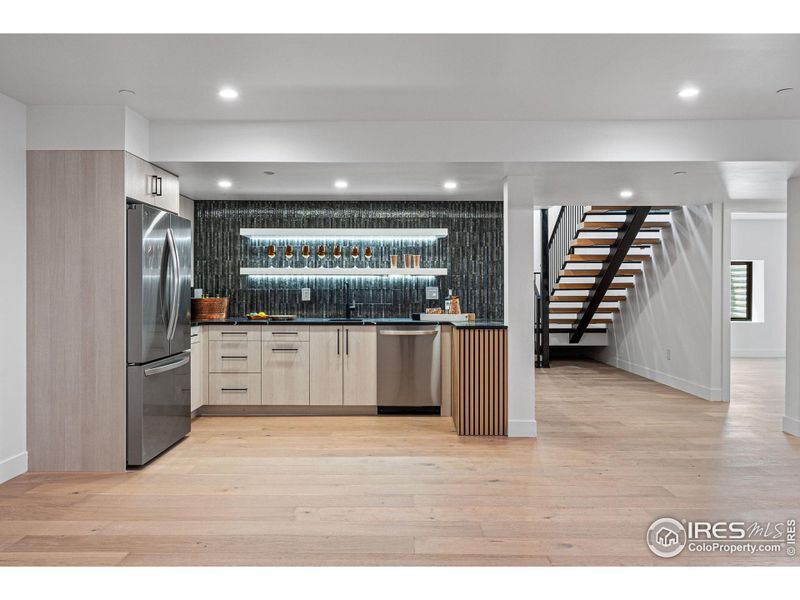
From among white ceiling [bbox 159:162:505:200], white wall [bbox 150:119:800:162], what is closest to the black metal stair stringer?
white ceiling [bbox 159:162:505:200]

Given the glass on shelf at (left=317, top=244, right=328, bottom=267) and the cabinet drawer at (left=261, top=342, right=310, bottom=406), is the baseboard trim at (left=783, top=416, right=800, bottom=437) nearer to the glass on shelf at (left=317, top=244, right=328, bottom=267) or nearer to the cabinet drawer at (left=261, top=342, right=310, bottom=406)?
the cabinet drawer at (left=261, top=342, right=310, bottom=406)

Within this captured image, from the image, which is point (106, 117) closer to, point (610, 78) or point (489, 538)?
point (610, 78)

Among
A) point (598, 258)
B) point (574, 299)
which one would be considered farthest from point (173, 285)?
point (574, 299)

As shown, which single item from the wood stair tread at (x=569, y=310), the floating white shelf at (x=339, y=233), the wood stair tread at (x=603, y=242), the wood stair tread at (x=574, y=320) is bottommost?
the wood stair tread at (x=574, y=320)

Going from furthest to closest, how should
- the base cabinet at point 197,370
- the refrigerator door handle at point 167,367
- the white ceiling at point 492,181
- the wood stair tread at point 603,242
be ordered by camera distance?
the wood stair tread at point 603,242 < the base cabinet at point 197,370 < the white ceiling at point 492,181 < the refrigerator door handle at point 167,367

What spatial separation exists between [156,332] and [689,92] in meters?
3.82

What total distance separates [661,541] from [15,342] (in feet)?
12.8

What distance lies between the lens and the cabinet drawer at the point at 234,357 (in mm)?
5492

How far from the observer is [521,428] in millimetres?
4746

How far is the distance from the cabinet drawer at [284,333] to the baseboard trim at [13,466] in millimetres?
2164

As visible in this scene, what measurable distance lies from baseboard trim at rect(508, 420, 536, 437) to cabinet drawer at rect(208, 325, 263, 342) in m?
2.45

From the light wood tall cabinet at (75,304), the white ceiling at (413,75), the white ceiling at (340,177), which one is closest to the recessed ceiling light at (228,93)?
the white ceiling at (413,75)

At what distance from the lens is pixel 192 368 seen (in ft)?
17.1

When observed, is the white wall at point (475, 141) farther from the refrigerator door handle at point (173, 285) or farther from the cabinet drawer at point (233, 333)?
the cabinet drawer at point (233, 333)
